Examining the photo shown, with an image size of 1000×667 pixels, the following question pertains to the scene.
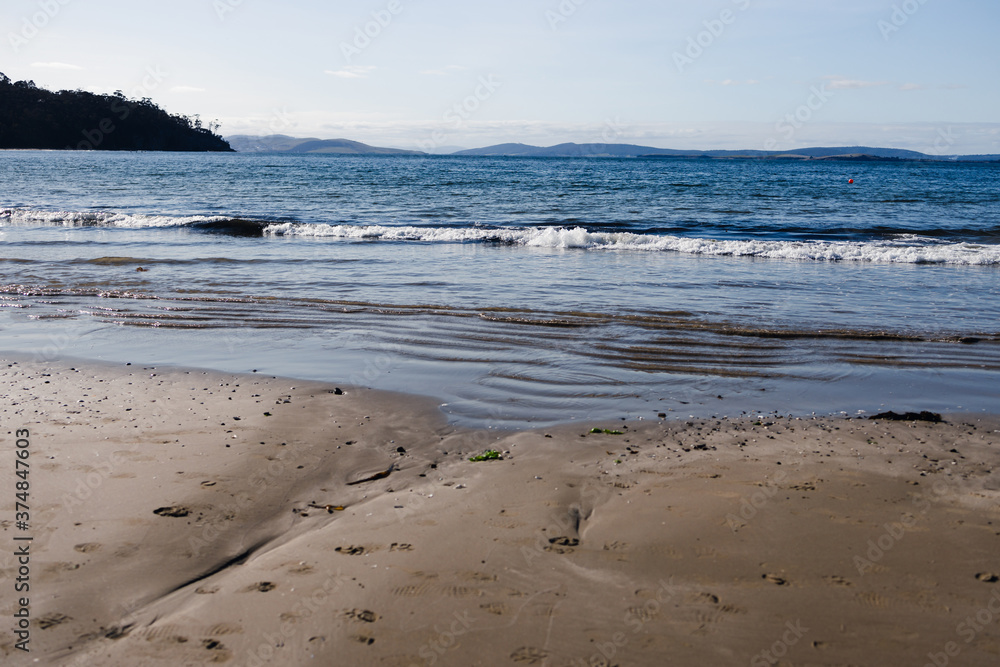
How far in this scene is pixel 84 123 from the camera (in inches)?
4911

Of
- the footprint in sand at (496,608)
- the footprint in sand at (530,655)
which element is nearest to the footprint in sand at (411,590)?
the footprint in sand at (496,608)

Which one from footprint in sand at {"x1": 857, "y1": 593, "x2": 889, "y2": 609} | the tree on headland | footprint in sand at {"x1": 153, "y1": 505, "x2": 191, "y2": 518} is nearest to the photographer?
footprint in sand at {"x1": 857, "y1": 593, "x2": 889, "y2": 609}

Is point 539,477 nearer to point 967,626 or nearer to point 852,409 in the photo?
point 967,626

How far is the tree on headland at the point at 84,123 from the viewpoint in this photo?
117m

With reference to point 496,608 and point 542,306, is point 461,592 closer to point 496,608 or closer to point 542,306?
point 496,608

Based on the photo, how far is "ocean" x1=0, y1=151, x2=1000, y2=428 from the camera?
694cm

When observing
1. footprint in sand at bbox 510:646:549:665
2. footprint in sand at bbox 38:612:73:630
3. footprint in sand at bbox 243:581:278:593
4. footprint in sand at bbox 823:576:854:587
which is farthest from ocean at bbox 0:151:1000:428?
footprint in sand at bbox 38:612:73:630

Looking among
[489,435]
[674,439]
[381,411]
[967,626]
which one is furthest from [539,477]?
[967,626]

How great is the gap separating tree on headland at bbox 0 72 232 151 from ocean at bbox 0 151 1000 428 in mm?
116507

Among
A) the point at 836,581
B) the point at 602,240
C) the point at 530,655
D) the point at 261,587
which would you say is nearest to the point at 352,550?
the point at 261,587

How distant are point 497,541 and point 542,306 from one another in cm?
720

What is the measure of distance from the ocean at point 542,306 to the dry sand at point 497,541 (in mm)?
1089

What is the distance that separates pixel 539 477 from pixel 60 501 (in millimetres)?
3154

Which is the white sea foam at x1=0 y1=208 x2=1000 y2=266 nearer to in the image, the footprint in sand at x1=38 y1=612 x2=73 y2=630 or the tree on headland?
the footprint in sand at x1=38 y1=612 x2=73 y2=630
